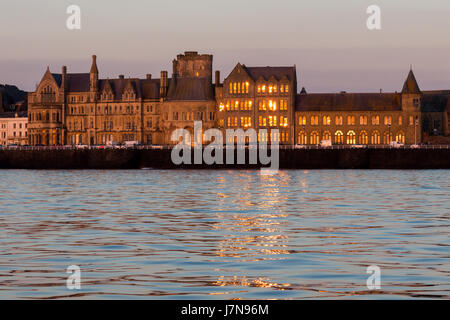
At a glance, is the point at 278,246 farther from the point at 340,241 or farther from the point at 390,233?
the point at 390,233

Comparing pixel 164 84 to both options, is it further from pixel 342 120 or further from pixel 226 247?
pixel 226 247

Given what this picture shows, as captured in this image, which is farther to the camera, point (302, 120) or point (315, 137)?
point (302, 120)

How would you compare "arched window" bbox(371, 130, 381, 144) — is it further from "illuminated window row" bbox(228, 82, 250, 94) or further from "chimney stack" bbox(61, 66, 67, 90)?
"chimney stack" bbox(61, 66, 67, 90)

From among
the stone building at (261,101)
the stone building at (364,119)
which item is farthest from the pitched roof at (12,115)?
the stone building at (364,119)

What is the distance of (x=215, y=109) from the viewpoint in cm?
14950

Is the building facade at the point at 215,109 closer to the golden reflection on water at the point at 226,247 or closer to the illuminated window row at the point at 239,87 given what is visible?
the illuminated window row at the point at 239,87

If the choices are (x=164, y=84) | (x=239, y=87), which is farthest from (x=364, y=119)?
(x=164, y=84)

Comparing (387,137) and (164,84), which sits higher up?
(164,84)

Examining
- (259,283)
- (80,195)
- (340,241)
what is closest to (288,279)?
(259,283)

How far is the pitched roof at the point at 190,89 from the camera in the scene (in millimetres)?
150375

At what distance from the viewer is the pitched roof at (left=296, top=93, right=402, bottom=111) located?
142 metres

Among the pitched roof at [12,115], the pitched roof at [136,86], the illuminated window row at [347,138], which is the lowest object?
the illuminated window row at [347,138]

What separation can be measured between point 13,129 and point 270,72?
211 feet

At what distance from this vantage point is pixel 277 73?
145 m
